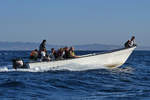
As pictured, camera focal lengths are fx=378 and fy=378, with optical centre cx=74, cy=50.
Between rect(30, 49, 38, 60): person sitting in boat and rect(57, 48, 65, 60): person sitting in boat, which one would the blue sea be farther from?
rect(57, 48, 65, 60): person sitting in boat

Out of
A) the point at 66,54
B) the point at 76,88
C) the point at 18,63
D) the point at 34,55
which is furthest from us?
the point at 66,54

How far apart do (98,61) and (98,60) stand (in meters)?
0.08

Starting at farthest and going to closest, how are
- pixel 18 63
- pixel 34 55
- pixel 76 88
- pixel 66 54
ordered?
pixel 66 54 → pixel 34 55 → pixel 18 63 → pixel 76 88

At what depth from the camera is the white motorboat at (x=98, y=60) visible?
2405cm

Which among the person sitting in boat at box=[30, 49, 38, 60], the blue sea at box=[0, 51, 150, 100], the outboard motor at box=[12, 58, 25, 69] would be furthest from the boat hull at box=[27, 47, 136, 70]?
the blue sea at box=[0, 51, 150, 100]

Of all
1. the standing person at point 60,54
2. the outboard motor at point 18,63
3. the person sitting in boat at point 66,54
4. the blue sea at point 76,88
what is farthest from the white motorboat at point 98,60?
the blue sea at point 76,88

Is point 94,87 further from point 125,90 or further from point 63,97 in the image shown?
point 63,97

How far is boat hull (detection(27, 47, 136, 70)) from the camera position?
24.2 m

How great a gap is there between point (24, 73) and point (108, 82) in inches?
231

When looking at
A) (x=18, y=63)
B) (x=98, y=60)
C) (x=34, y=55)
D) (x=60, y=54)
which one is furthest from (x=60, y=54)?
(x=18, y=63)

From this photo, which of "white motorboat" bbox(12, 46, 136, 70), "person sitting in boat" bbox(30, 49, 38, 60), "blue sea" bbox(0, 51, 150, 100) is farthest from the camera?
"person sitting in boat" bbox(30, 49, 38, 60)

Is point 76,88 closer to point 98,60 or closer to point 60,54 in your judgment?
point 60,54

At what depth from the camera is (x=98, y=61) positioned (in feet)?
83.7

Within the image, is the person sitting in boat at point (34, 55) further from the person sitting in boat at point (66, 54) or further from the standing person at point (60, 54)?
the person sitting in boat at point (66, 54)
